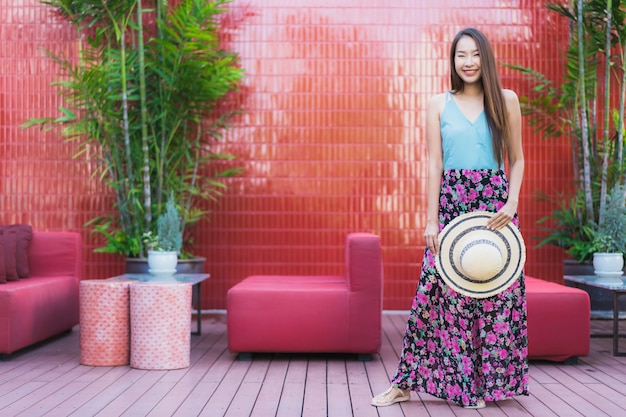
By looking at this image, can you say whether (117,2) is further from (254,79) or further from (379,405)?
(379,405)

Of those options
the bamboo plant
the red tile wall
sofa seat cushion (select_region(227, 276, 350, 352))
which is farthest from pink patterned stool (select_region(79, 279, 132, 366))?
the bamboo plant

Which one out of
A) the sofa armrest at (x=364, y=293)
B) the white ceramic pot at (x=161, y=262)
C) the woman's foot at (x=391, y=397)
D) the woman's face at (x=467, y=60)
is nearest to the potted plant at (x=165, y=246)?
the white ceramic pot at (x=161, y=262)

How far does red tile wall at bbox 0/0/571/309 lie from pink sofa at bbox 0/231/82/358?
3.50 ft

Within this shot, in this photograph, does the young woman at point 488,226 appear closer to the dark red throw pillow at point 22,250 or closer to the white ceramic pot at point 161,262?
the white ceramic pot at point 161,262

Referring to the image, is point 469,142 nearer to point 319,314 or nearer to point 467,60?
point 467,60

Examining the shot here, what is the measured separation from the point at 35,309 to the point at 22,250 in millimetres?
706

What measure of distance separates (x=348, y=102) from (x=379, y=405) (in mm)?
3456

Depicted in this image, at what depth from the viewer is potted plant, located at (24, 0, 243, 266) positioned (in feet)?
18.6

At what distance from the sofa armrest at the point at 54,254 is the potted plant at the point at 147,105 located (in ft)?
1.63

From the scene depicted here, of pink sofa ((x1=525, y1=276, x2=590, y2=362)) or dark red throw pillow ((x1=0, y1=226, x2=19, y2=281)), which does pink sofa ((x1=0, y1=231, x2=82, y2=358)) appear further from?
pink sofa ((x1=525, y1=276, x2=590, y2=362))

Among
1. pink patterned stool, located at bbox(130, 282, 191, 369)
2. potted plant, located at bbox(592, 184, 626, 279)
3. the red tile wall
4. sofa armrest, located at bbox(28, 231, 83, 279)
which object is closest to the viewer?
pink patterned stool, located at bbox(130, 282, 191, 369)

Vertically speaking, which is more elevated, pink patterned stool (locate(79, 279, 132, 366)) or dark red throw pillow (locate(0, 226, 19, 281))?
dark red throw pillow (locate(0, 226, 19, 281))

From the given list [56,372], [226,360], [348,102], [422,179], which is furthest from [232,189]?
[56,372]

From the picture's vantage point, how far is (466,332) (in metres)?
3.10
